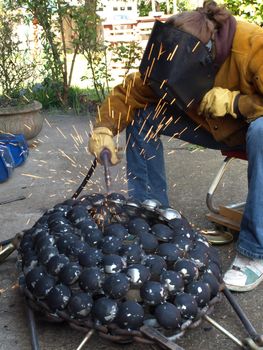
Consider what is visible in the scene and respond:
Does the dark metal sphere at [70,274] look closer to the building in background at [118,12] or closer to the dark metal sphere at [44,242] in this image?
the dark metal sphere at [44,242]

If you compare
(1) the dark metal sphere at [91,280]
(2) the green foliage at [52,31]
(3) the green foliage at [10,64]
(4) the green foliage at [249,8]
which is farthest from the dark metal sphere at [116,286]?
(2) the green foliage at [52,31]

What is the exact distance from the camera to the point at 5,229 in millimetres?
3051

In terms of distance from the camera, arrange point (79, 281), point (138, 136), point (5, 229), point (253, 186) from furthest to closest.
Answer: point (5, 229)
point (138, 136)
point (253, 186)
point (79, 281)

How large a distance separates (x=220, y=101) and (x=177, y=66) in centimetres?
26

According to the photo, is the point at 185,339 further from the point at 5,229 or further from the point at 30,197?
the point at 30,197

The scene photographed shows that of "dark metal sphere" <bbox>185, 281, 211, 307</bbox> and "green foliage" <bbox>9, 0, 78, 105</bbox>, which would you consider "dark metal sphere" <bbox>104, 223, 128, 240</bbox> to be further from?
"green foliage" <bbox>9, 0, 78, 105</bbox>

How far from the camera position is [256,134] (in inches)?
92.0

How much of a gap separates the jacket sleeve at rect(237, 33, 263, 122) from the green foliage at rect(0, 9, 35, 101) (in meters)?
3.51

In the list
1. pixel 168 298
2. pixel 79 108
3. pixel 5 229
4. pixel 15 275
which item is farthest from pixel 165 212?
pixel 79 108

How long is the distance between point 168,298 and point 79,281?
0.31 metres

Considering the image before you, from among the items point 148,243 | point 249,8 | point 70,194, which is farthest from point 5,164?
point 249,8

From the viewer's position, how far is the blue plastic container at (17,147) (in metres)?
4.43

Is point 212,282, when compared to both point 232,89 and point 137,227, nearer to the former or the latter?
point 137,227

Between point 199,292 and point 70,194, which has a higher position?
point 199,292
